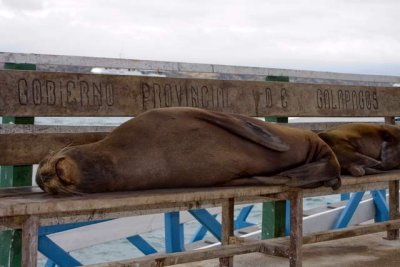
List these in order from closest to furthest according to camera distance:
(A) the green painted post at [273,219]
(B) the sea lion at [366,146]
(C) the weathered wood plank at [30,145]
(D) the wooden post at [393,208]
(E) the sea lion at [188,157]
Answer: (E) the sea lion at [188,157] < (C) the weathered wood plank at [30,145] < (B) the sea lion at [366,146] < (A) the green painted post at [273,219] < (D) the wooden post at [393,208]

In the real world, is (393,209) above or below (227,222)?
below

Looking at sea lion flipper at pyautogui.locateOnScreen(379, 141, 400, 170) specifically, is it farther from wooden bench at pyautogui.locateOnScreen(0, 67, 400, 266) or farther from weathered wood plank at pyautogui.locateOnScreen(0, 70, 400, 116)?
weathered wood plank at pyautogui.locateOnScreen(0, 70, 400, 116)

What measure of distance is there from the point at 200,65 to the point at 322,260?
152cm

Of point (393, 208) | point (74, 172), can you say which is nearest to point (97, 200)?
point (74, 172)

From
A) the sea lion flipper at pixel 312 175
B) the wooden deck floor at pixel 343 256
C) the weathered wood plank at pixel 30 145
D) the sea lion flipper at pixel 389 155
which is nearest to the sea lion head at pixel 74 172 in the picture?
the weathered wood plank at pixel 30 145

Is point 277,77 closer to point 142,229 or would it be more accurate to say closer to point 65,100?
point 65,100

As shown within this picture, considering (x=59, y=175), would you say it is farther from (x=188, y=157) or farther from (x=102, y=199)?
(x=188, y=157)

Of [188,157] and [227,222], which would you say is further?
[227,222]

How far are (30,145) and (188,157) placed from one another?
0.83m

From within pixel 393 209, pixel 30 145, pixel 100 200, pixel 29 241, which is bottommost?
pixel 393 209

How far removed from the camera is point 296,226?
10.3 ft

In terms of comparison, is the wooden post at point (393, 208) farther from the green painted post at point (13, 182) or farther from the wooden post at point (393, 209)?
the green painted post at point (13, 182)

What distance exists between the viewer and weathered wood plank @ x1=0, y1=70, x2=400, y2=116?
3201mm

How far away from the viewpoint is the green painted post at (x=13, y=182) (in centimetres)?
314
